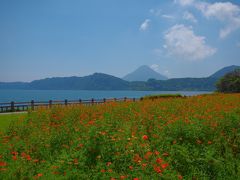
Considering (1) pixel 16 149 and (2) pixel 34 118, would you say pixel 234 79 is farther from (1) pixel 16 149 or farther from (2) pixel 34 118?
(1) pixel 16 149

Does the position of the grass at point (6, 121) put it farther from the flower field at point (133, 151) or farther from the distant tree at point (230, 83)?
the distant tree at point (230, 83)

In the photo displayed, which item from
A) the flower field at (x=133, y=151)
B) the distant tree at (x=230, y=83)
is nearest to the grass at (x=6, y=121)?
the flower field at (x=133, y=151)

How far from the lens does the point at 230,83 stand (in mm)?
45594

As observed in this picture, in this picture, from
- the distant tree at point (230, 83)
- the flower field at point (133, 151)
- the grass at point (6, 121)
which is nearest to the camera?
the flower field at point (133, 151)

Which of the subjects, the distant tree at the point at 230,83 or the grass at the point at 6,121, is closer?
the grass at the point at 6,121

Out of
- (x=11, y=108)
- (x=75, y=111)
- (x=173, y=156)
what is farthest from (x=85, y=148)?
(x=11, y=108)

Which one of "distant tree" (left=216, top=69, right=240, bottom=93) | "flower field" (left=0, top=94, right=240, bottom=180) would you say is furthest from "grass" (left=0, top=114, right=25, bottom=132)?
"distant tree" (left=216, top=69, right=240, bottom=93)

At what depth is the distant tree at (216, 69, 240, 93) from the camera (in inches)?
1763

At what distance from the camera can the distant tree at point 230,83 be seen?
147 ft

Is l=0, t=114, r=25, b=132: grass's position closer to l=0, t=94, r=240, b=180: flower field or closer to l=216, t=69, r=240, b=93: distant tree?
l=0, t=94, r=240, b=180: flower field

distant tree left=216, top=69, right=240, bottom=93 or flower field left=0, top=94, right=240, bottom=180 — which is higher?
distant tree left=216, top=69, right=240, bottom=93

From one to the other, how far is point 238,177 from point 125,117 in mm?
6825

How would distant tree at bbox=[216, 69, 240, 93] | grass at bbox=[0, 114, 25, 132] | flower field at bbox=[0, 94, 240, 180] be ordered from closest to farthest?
flower field at bbox=[0, 94, 240, 180], grass at bbox=[0, 114, 25, 132], distant tree at bbox=[216, 69, 240, 93]

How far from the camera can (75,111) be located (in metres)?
15.1
